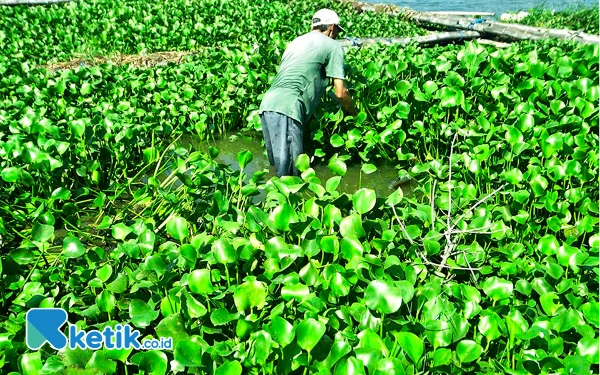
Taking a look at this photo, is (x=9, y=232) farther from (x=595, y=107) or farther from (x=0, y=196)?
(x=595, y=107)

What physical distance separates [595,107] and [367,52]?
2606mm

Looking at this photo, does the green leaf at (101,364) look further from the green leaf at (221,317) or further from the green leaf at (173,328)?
the green leaf at (221,317)

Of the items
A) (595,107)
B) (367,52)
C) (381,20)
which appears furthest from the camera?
(381,20)

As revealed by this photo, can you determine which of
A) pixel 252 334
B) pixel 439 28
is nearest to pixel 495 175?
pixel 252 334

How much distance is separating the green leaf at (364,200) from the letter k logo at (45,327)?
122 centimetres

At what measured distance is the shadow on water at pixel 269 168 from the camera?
12.8 ft

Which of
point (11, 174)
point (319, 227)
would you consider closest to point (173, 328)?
point (319, 227)

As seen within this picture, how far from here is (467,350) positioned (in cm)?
163

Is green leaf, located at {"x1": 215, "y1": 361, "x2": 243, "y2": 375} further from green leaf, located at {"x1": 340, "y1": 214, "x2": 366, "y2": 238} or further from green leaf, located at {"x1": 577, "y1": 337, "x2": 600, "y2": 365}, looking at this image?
green leaf, located at {"x1": 577, "y1": 337, "x2": 600, "y2": 365}

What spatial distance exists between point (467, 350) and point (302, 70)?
95.6 inches

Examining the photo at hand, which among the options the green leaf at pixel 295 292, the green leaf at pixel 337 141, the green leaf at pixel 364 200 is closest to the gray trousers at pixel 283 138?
the green leaf at pixel 337 141

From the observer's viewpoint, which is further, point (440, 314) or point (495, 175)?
point (495, 175)

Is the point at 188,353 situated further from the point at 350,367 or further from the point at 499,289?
the point at 499,289

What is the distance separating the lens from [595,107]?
3.59 m
